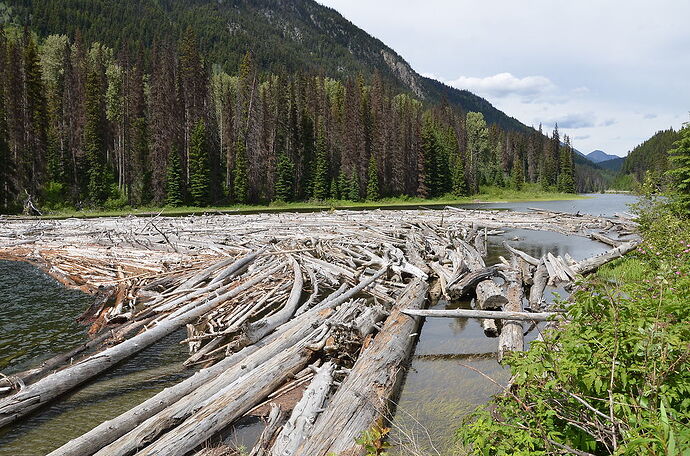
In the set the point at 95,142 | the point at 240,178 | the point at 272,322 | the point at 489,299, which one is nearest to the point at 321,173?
the point at 240,178

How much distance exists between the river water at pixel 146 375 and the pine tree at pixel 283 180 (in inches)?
1928

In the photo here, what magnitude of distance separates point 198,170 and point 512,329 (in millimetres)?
50570

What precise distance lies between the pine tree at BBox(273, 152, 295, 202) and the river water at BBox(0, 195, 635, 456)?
48978 mm

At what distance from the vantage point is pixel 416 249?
1812cm

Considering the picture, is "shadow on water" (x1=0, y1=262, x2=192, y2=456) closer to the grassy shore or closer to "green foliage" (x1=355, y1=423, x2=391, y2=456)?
"green foliage" (x1=355, y1=423, x2=391, y2=456)

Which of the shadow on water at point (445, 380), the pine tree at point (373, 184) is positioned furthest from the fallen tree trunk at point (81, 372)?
the pine tree at point (373, 184)

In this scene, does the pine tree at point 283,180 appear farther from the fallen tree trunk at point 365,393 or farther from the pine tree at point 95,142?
the fallen tree trunk at point 365,393

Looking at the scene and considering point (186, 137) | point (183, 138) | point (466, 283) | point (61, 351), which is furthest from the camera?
point (186, 137)

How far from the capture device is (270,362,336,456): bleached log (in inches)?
196

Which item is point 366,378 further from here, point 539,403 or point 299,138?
point 299,138

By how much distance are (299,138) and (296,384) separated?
6497 cm

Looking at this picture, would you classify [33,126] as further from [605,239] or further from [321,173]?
[605,239]

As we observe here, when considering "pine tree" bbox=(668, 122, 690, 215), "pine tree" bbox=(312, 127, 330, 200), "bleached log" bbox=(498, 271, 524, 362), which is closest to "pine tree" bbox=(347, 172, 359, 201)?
"pine tree" bbox=(312, 127, 330, 200)

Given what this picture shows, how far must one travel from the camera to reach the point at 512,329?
355 inches
